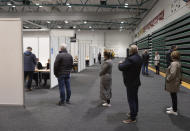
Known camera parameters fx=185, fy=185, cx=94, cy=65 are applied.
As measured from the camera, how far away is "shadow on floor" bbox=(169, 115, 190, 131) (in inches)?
135

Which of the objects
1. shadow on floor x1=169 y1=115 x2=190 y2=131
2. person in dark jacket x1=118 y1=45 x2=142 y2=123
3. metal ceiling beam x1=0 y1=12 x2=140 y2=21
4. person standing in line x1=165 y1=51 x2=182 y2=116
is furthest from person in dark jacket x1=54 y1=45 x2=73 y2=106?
metal ceiling beam x1=0 y1=12 x2=140 y2=21

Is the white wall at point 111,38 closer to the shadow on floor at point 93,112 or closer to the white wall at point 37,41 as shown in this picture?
the white wall at point 37,41

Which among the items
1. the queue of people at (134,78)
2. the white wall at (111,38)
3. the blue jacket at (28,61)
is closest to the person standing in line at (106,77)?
the queue of people at (134,78)

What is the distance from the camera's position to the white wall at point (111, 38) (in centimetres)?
3425

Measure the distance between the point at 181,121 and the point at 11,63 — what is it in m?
3.90

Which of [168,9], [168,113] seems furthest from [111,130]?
[168,9]

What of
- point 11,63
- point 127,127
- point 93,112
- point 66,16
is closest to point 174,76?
point 127,127

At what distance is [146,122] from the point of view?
11.9 feet

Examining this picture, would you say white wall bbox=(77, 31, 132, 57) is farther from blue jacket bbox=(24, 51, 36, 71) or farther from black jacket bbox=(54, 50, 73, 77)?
black jacket bbox=(54, 50, 73, 77)

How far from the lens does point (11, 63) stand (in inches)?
171

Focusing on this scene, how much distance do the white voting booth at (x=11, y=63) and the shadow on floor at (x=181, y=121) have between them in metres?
3.41

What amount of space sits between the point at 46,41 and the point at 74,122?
18.9 ft

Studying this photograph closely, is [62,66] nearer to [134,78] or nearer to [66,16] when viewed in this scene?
[134,78]

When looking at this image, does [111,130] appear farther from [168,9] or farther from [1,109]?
[168,9]
